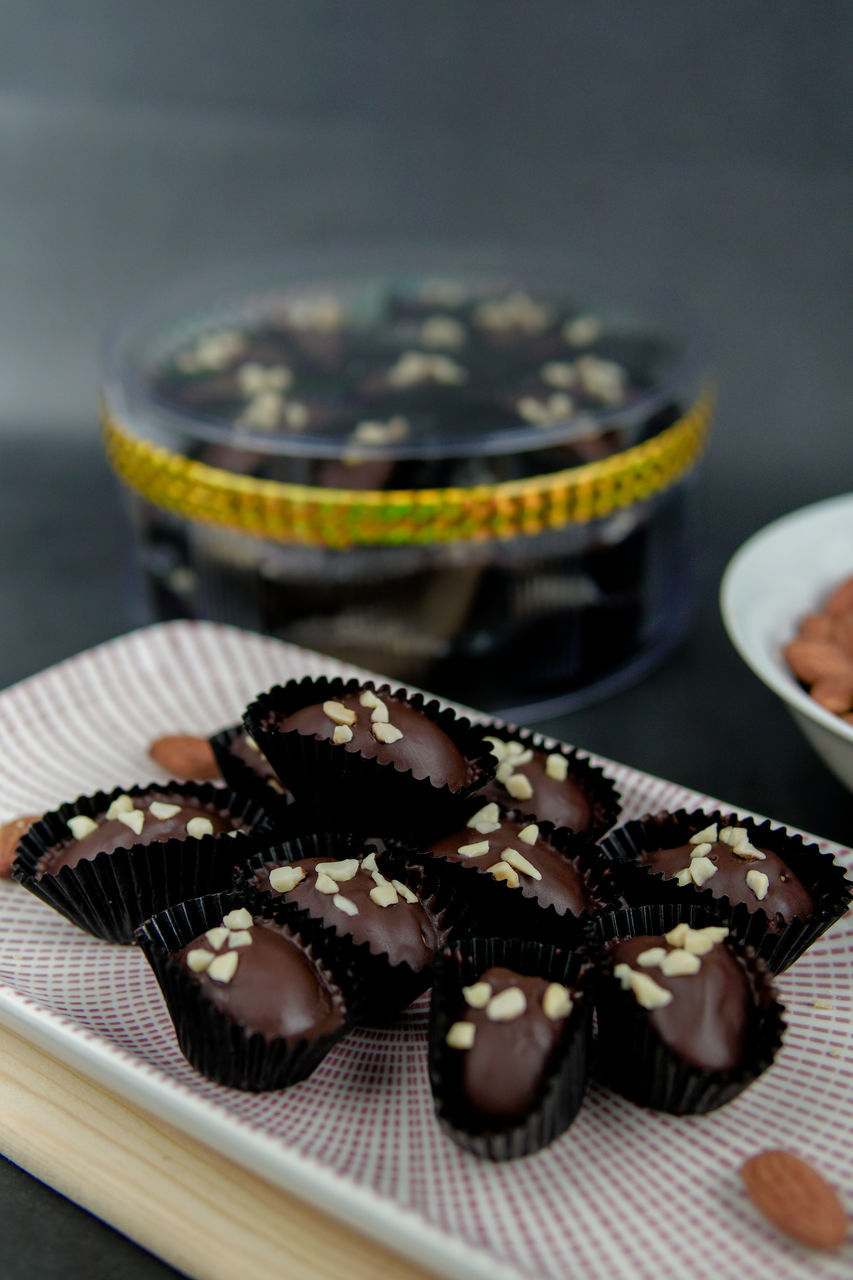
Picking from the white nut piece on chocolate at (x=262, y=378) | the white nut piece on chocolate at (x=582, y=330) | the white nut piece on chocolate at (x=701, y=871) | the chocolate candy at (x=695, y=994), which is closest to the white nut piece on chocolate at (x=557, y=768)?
the white nut piece on chocolate at (x=701, y=871)

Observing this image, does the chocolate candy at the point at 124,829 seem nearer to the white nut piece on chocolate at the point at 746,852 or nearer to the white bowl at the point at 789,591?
the white nut piece on chocolate at the point at 746,852

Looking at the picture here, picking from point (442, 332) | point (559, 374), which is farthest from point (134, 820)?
point (442, 332)

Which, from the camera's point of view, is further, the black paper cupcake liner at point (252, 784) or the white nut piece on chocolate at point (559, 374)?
the white nut piece on chocolate at point (559, 374)

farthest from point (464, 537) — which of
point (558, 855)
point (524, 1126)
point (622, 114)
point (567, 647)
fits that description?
point (622, 114)

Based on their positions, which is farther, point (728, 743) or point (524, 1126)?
point (728, 743)

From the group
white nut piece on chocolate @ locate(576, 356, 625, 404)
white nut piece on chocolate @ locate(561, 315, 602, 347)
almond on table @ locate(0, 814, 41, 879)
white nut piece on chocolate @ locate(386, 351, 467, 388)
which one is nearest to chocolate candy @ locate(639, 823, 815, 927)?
almond on table @ locate(0, 814, 41, 879)

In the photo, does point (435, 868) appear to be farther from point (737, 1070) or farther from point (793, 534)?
point (793, 534)

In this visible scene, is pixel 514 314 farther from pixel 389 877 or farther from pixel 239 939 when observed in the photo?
pixel 239 939
